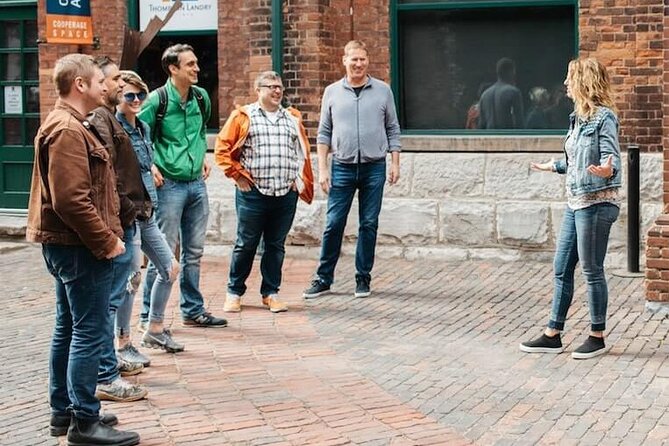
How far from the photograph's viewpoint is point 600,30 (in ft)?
39.5

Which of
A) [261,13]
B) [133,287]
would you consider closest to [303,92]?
[261,13]

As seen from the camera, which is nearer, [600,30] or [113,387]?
[113,387]

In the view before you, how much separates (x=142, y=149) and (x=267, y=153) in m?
1.96

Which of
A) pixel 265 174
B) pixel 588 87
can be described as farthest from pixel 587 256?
pixel 265 174

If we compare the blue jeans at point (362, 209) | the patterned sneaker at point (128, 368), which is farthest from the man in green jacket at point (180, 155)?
the blue jeans at point (362, 209)

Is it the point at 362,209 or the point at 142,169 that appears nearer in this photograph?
the point at 142,169

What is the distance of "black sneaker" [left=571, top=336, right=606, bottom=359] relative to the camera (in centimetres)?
822

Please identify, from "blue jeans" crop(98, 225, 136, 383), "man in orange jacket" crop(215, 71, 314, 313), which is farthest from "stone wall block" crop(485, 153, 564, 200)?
"blue jeans" crop(98, 225, 136, 383)

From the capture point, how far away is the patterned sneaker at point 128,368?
311 inches

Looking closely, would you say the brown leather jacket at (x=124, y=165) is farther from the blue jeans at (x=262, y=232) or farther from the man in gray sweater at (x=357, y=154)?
the man in gray sweater at (x=357, y=154)

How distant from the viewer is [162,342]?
8.53m

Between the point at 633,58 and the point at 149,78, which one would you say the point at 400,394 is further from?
the point at 149,78

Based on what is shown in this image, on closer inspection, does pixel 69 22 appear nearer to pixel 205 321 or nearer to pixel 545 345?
pixel 205 321

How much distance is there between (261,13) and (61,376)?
7.16 metres
